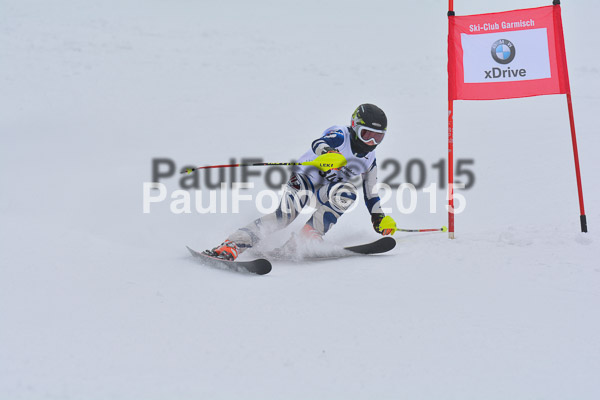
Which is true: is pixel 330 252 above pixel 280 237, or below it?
below

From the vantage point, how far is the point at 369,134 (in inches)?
193

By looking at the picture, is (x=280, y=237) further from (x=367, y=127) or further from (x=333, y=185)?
(x=367, y=127)

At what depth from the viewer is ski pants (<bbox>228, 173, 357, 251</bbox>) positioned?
5.09 metres

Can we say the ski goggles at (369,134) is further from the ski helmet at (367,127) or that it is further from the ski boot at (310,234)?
the ski boot at (310,234)

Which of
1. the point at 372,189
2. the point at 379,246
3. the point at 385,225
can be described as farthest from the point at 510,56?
the point at 379,246

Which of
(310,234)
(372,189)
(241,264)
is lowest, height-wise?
(241,264)

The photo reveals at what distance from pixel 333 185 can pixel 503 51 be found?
1927 mm

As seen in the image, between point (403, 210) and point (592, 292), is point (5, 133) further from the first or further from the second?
point (592, 292)

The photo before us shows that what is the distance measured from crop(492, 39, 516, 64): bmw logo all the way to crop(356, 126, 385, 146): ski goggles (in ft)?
4.16

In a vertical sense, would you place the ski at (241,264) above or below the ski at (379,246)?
below

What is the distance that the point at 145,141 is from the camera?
9789 mm

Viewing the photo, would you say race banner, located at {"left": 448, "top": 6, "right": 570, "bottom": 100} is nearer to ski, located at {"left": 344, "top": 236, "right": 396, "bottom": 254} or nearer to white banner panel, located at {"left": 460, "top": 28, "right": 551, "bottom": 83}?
white banner panel, located at {"left": 460, "top": 28, "right": 551, "bottom": 83}

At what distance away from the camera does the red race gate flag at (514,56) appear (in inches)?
196

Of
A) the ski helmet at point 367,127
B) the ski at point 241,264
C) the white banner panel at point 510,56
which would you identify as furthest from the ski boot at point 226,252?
the white banner panel at point 510,56
